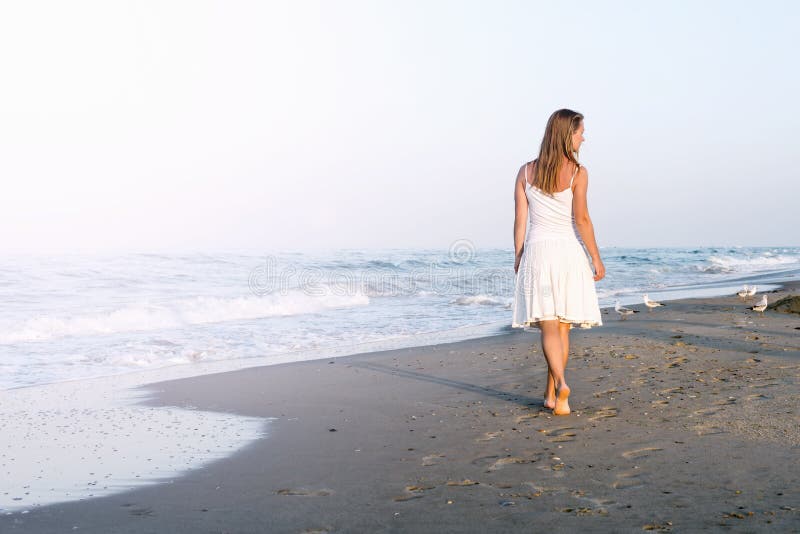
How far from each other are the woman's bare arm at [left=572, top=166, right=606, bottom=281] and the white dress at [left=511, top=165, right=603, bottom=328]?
0.12 ft

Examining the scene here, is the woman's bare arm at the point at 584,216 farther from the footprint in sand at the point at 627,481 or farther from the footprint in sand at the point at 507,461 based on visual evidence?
the footprint in sand at the point at 627,481

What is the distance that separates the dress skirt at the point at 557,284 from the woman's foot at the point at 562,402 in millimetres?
442

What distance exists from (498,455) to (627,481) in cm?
75

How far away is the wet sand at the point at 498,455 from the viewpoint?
9.32ft

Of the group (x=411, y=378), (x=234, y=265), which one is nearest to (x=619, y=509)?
(x=411, y=378)

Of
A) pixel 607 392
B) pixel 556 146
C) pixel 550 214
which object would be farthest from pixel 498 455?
pixel 556 146

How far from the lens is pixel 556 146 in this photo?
14.9ft

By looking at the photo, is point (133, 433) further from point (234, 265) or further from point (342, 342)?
point (234, 265)

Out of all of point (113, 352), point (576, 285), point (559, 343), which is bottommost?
point (113, 352)

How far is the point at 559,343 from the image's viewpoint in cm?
468

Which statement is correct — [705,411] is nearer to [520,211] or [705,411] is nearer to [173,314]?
[520,211]

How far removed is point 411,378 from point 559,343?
2152 mm

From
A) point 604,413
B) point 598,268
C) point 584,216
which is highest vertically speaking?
point 584,216

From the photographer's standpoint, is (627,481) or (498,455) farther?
(498,455)
